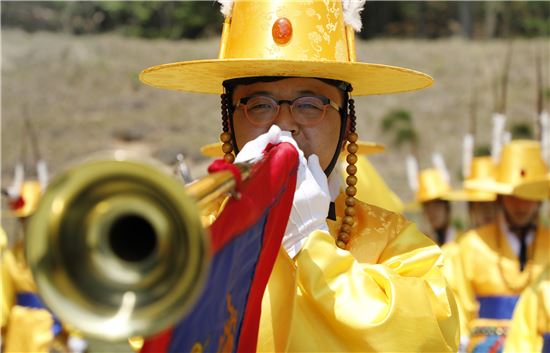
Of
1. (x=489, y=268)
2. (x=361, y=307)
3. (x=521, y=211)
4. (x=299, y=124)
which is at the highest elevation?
(x=299, y=124)

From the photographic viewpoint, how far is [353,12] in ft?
11.4

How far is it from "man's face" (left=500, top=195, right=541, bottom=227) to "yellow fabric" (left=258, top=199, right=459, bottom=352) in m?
5.00

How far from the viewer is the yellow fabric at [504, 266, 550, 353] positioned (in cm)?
602

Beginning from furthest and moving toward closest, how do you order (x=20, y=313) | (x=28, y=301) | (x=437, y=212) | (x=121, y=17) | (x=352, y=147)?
(x=121, y=17) → (x=437, y=212) → (x=28, y=301) → (x=20, y=313) → (x=352, y=147)

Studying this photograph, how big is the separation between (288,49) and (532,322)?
11.2 feet

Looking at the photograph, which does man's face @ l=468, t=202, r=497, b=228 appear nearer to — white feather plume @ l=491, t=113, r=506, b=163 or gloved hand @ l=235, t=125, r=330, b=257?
white feather plume @ l=491, t=113, r=506, b=163

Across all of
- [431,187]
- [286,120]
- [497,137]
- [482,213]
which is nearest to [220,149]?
[286,120]

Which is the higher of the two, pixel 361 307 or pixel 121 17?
pixel 361 307

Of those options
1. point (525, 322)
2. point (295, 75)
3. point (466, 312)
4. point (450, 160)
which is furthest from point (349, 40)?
point (450, 160)

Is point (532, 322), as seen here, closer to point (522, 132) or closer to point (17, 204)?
point (17, 204)

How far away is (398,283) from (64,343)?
610 centimetres

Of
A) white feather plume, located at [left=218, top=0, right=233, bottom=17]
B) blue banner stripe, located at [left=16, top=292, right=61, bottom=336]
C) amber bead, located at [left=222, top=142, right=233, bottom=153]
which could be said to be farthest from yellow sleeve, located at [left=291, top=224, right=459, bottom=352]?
blue banner stripe, located at [left=16, top=292, right=61, bottom=336]

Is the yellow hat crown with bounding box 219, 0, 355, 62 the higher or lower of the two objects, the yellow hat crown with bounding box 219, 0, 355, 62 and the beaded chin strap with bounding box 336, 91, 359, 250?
the higher

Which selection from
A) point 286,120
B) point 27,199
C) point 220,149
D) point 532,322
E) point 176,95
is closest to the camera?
point 286,120
